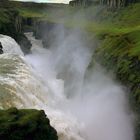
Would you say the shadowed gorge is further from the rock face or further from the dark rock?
the dark rock

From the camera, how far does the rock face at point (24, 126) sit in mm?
25047

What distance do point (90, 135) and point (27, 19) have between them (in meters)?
113

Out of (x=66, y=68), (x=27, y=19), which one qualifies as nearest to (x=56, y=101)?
(x=66, y=68)

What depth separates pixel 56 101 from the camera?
46656mm

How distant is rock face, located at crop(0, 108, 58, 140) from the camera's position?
2505 centimetres

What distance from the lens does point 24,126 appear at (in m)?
25.6

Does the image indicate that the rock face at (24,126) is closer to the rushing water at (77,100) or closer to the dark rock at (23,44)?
the rushing water at (77,100)

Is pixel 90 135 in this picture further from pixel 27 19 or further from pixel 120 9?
pixel 27 19

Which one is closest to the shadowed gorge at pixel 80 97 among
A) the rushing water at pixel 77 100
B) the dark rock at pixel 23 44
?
the rushing water at pixel 77 100

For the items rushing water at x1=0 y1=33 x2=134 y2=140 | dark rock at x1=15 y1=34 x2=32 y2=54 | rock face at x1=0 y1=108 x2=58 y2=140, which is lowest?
dark rock at x1=15 y1=34 x2=32 y2=54

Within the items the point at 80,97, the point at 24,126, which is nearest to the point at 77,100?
the point at 80,97

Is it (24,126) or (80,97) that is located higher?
(24,126)

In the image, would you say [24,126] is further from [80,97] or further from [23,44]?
[23,44]

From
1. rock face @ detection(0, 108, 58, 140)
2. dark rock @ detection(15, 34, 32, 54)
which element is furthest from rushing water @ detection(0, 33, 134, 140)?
dark rock @ detection(15, 34, 32, 54)
